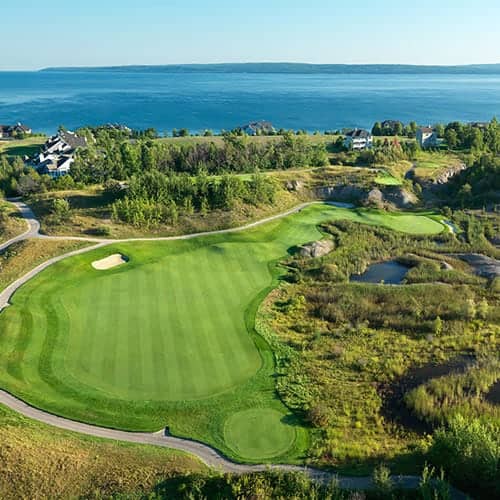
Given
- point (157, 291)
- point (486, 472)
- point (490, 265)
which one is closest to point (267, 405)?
point (486, 472)

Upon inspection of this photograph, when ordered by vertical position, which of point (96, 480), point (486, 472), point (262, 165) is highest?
point (262, 165)

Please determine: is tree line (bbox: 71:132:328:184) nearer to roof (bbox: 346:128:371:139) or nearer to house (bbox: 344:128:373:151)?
house (bbox: 344:128:373:151)

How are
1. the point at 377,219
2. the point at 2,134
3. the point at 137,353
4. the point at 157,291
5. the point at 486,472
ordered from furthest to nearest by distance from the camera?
the point at 2,134
the point at 377,219
the point at 157,291
the point at 137,353
the point at 486,472

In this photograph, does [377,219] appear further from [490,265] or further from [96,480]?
[96,480]

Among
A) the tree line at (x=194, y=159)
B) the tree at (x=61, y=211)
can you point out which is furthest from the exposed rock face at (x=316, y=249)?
the tree at (x=61, y=211)

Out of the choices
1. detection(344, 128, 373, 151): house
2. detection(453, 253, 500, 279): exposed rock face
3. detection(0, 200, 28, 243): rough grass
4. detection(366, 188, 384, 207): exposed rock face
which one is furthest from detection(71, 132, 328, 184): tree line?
detection(453, 253, 500, 279): exposed rock face

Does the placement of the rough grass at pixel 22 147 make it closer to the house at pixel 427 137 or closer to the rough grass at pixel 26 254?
the rough grass at pixel 26 254
